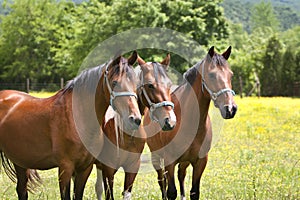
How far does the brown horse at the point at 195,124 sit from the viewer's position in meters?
5.72

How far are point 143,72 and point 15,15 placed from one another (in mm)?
50385

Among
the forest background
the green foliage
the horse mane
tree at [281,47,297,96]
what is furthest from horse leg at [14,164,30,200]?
tree at [281,47,297,96]

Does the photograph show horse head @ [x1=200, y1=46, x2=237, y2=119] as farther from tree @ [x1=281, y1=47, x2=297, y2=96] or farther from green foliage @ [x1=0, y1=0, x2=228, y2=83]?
tree @ [x1=281, y1=47, x2=297, y2=96]

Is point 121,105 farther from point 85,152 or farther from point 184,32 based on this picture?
point 184,32

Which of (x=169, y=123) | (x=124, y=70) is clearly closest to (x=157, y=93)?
(x=169, y=123)

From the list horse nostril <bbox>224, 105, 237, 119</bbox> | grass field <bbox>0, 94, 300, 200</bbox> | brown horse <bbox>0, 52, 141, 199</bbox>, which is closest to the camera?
brown horse <bbox>0, 52, 141, 199</bbox>

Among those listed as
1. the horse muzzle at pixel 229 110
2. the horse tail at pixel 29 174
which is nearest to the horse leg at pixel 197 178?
the horse muzzle at pixel 229 110

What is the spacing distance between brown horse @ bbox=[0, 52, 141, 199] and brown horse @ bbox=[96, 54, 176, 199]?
0.51 metres

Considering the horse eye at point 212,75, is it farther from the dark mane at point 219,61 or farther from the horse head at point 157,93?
the horse head at point 157,93

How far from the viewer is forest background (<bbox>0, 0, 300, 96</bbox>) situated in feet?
115

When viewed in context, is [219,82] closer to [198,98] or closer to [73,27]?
[198,98]

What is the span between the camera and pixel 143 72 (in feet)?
17.7

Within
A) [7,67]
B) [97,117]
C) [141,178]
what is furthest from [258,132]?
[7,67]

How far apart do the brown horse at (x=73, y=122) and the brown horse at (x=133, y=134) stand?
20.0 inches
